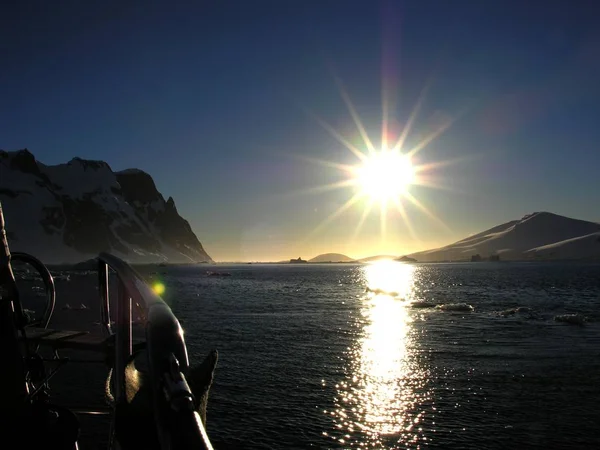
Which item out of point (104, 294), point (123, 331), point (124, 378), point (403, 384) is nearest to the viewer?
point (124, 378)

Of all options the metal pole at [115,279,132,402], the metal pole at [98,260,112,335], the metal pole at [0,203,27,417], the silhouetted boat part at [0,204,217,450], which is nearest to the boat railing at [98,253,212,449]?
the silhouetted boat part at [0,204,217,450]

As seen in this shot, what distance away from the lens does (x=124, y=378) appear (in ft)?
9.11

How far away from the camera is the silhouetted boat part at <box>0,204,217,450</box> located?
1.70 metres

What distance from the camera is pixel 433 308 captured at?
153 feet

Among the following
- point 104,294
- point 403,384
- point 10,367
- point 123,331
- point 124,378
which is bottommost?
point 403,384

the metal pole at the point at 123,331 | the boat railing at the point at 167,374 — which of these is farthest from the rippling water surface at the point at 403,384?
the boat railing at the point at 167,374

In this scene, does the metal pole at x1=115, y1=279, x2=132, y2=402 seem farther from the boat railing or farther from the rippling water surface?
the rippling water surface

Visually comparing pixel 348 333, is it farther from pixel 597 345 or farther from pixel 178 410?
pixel 178 410

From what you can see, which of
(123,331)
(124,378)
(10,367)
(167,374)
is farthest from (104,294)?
(167,374)

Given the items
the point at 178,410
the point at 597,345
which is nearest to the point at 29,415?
the point at 178,410

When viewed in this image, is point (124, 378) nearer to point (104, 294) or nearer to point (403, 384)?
point (104, 294)

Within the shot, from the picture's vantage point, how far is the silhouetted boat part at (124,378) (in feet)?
5.56

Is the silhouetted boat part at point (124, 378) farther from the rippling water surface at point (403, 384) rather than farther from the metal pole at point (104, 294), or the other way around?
the rippling water surface at point (403, 384)

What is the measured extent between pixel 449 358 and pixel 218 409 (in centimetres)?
1298
